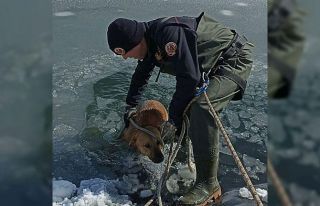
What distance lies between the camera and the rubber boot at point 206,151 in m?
2.04

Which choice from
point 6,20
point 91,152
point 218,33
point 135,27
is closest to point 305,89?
point 6,20

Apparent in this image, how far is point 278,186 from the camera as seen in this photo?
0.83 meters

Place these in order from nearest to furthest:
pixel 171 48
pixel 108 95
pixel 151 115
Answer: pixel 171 48, pixel 151 115, pixel 108 95

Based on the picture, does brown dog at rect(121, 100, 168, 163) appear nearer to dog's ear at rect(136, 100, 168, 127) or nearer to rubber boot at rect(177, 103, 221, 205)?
dog's ear at rect(136, 100, 168, 127)

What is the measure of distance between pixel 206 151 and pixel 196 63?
327 mm

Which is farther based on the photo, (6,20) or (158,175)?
(158,175)

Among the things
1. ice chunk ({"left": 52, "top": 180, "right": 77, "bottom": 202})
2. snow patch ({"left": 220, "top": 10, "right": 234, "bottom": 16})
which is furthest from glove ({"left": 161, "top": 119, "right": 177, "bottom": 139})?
snow patch ({"left": 220, "top": 10, "right": 234, "bottom": 16})

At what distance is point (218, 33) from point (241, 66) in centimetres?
16

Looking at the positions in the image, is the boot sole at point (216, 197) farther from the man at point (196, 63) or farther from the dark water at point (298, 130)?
the dark water at point (298, 130)

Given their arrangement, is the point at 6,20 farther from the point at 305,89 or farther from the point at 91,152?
the point at 91,152

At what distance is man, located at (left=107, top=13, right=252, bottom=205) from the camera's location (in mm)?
1974

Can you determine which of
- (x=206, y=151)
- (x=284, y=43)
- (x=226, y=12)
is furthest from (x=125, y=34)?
(x=226, y=12)

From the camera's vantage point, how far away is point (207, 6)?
3.86m

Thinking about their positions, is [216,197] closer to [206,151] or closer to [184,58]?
[206,151]
